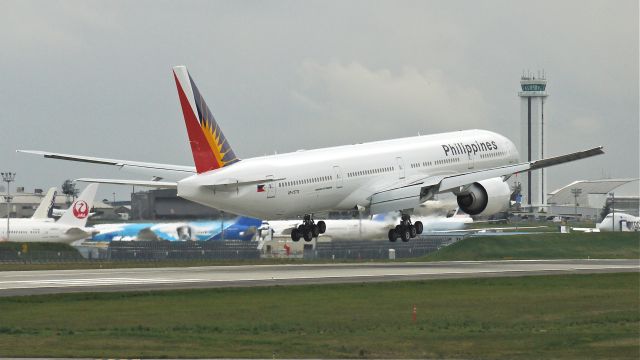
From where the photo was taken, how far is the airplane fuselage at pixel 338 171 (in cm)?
5784

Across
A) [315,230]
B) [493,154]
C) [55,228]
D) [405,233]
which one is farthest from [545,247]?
[55,228]

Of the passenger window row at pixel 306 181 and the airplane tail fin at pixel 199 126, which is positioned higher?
the airplane tail fin at pixel 199 126

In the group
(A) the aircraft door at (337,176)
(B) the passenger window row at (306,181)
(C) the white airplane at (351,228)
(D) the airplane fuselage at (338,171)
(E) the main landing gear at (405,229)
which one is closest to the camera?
(D) the airplane fuselage at (338,171)

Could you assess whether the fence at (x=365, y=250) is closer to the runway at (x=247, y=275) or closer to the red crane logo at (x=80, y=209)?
the runway at (x=247, y=275)

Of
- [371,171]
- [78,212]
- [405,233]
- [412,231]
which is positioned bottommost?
[405,233]

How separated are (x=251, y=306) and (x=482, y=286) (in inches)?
520

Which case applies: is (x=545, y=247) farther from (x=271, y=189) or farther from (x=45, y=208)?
(x=45, y=208)

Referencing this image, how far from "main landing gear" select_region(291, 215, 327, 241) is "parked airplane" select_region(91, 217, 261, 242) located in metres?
28.5

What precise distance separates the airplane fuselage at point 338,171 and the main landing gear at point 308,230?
1546 mm

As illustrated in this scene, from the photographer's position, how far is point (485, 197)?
69.2m

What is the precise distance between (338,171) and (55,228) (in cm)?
5089

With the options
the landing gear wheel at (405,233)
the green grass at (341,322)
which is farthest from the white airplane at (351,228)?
the green grass at (341,322)

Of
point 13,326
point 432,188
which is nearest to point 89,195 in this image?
point 432,188

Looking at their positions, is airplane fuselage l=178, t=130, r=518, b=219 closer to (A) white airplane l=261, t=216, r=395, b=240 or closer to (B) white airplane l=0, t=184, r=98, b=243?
(A) white airplane l=261, t=216, r=395, b=240
